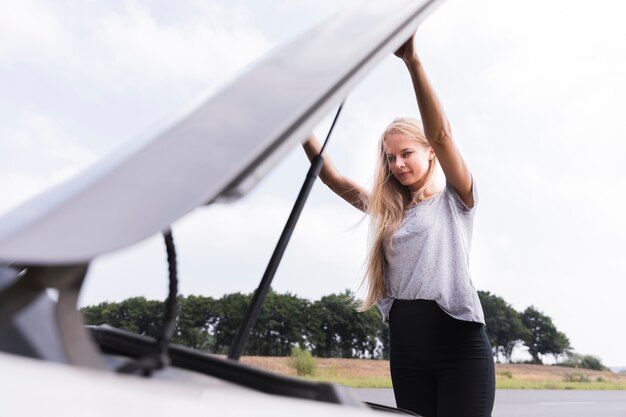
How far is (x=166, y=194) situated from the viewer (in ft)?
2.25

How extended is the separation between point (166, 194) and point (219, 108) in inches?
5.4

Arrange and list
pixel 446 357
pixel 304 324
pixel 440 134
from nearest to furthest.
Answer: pixel 440 134, pixel 446 357, pixel 304 324

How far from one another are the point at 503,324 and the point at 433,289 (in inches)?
1243

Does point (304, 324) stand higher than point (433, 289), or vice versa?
point (304, 324)

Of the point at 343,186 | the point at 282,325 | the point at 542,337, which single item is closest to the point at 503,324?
the point at 542,337

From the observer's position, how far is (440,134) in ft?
6.87

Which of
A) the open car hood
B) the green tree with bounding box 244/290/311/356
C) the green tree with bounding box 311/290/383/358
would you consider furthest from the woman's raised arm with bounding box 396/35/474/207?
the green tree with bounding box 311/290/383/358

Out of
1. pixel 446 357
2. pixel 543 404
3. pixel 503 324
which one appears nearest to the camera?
pixel 446 357

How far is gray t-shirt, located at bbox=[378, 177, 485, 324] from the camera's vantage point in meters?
2.18

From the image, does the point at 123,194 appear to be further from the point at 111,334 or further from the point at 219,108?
the point at 111,334

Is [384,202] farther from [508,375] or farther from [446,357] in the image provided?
[508,375]

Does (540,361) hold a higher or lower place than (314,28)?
higher

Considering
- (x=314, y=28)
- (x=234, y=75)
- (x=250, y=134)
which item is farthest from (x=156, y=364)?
(x=314, y=28)

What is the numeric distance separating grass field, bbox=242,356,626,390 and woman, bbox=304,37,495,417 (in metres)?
11.3
